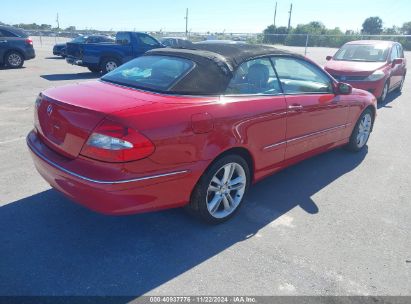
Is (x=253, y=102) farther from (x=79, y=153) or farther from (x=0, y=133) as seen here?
(x=0, y=133)

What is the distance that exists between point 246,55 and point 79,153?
190 cm

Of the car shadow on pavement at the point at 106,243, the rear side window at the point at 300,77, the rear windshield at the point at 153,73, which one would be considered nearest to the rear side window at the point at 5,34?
the rear windshield at the point at 153,73

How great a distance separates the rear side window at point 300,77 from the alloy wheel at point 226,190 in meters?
1.11

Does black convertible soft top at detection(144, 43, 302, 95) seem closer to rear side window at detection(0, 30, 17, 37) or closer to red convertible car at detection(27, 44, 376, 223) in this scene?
red convertible car at detection(27, 44, 376, 223)

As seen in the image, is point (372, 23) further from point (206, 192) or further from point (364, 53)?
point (206, 192)

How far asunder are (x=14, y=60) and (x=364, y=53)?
13335 millimetres

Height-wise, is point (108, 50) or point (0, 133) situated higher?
point (108, 50)

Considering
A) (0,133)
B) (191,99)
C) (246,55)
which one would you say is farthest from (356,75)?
(0,133)

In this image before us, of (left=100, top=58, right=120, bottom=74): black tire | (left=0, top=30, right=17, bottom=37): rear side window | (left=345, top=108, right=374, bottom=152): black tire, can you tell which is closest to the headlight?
(left=345, top=108, right=374, bottom=152): black tire

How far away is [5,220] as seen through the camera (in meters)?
3.19

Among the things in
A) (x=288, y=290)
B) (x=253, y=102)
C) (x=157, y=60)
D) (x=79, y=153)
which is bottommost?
(x=288, y=290)

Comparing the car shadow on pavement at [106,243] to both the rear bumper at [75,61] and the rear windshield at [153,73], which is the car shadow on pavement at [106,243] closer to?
the rear windshield at [153,73]

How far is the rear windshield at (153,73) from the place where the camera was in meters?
3.12

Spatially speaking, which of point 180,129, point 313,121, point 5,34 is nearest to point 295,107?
point 313,121
